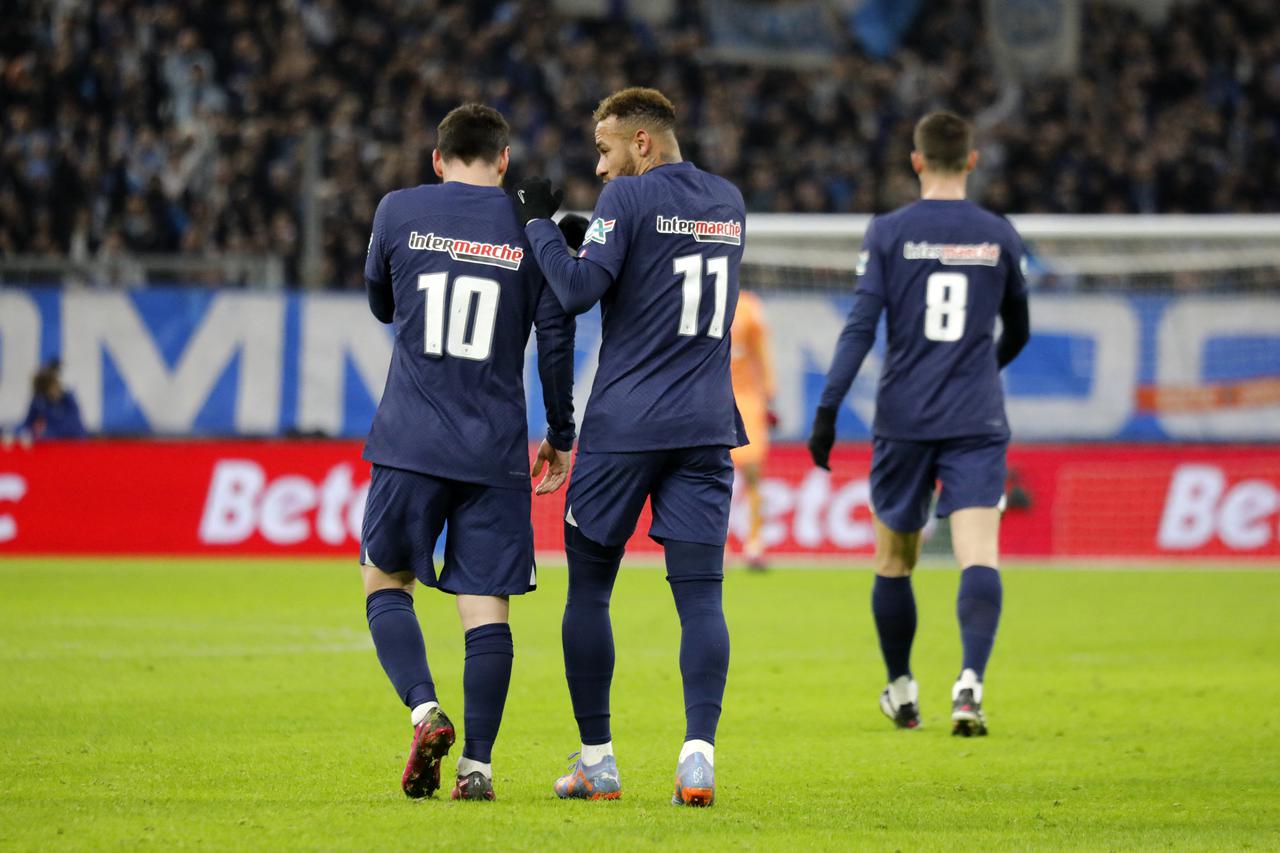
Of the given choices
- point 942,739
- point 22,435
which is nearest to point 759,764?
point 942,739

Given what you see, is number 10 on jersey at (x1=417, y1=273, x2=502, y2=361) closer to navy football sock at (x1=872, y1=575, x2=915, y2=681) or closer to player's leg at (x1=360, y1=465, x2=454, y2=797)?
player's leg at (x1=360, y1=465, x2=454, y2=797)

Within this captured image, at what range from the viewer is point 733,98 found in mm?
23984

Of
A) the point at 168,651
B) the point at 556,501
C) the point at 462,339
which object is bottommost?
the point at 168,651

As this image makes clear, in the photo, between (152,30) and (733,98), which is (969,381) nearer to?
(152,30)

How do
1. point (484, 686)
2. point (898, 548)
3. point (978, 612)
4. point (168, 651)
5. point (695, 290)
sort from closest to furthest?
point (484, 686)
point (695, 290)
point (978, 612)
point (898, 548)
point (168, 651)

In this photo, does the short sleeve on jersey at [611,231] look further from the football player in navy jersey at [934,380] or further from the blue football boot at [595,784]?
the football player in navy jersey at [934,380]

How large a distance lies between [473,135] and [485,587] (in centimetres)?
131

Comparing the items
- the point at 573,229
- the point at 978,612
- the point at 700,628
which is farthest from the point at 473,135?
the point at 978,612

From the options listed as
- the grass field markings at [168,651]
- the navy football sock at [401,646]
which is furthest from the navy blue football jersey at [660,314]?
the grass field markings at [168,651]

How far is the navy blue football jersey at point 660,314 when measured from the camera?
17.2ft

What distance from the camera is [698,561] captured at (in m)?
5.29

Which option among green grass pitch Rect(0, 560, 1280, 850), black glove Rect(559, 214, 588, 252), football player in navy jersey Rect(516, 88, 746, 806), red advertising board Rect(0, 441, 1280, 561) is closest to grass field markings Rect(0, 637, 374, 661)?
green grass pitch Rect(0, 560, 1280, 850)

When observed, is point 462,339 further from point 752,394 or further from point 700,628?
point 752,394

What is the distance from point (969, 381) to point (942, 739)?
4.52 ft
